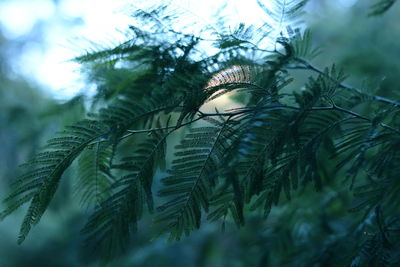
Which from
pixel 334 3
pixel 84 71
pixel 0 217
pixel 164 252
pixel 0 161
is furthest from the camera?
pixel 334 3

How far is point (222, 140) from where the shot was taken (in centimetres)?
103

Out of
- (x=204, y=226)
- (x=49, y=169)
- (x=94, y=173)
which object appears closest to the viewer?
(x=49, y=169)

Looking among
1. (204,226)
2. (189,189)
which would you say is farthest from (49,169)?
(204,226)

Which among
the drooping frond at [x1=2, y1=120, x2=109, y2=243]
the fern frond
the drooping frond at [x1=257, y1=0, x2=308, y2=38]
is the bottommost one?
the fern frond

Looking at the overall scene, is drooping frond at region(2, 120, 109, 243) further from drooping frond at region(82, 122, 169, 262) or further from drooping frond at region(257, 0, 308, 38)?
drooping frond at region(257, 0, 308, 38)

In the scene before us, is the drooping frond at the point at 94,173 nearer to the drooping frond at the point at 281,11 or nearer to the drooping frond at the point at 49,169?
the drooping frond at the point at 49,169

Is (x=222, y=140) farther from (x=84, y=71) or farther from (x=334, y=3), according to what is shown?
(x=334, y=3)

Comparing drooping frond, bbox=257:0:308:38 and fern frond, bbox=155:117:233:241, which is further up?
drooping frond, bbox=257:0:308:38

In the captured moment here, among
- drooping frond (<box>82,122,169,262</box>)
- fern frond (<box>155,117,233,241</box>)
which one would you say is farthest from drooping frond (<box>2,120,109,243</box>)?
fern frond (<box>155,117,233,241</box>)

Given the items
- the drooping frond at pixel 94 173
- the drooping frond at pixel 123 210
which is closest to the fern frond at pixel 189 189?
the drooping frond at pixel 123 210

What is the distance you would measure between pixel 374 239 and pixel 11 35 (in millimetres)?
6753

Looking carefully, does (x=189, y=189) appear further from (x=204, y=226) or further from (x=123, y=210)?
(x=204, y=226)

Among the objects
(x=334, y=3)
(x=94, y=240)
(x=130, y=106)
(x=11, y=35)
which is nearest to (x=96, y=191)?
(x=94, y=240)

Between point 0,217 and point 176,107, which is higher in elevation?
point 176,107
